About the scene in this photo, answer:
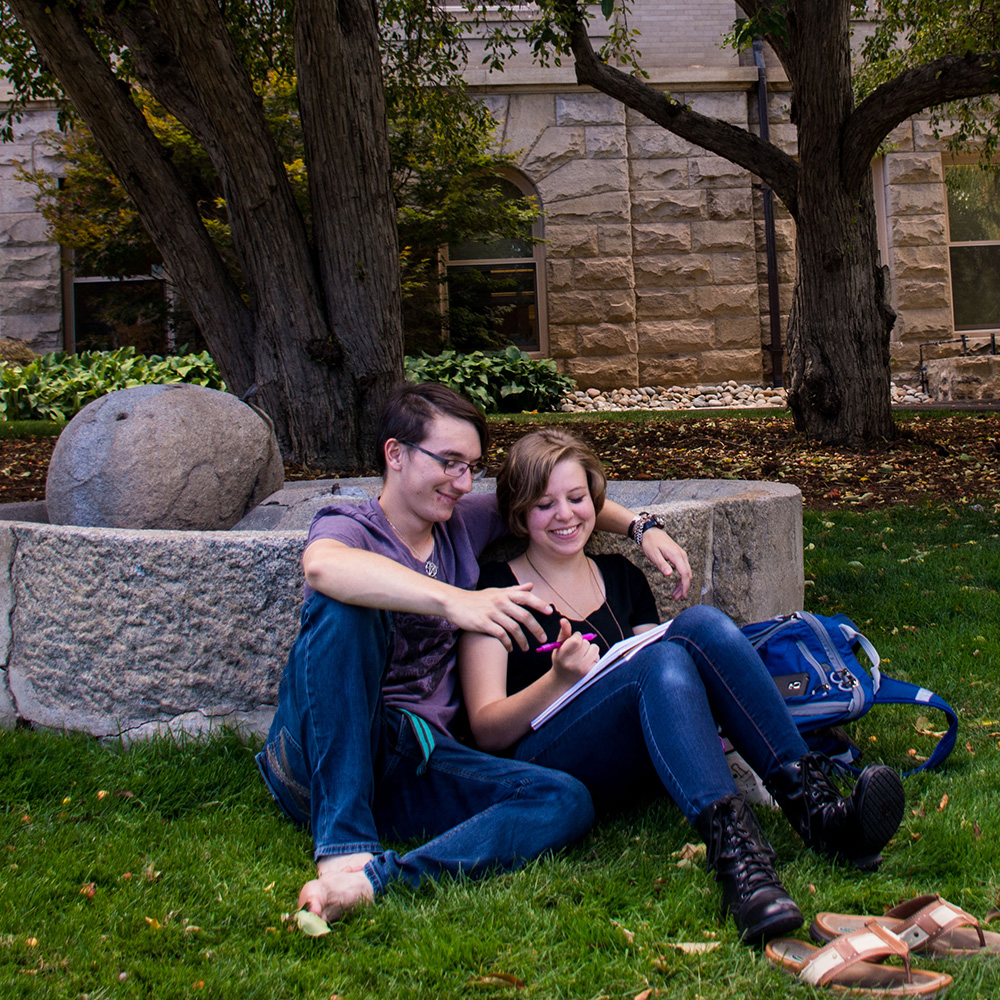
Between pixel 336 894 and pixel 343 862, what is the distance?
10cm

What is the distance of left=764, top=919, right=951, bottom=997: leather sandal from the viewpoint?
68.7 inches

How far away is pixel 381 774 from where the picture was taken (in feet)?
8.02

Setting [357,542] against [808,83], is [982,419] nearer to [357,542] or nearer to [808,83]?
[808,83]

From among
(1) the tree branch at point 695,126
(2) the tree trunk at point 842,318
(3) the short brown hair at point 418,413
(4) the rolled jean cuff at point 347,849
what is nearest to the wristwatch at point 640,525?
(3) the short brown hair at point 418,413

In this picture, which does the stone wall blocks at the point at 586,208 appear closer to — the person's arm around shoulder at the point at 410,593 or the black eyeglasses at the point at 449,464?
the black eyeglasses at the point at 449,464

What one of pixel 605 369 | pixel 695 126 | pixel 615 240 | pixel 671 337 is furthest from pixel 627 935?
pixel 615 240

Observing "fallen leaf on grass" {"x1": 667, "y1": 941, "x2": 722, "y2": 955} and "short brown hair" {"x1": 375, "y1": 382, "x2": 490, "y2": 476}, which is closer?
"fallen leaf on grass" {"x1": 667, "y1": 941, "x2": 722, "y2": 955}

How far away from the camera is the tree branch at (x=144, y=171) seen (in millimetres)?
5508

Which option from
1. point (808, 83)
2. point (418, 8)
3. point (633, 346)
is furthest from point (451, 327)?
point (808, 83)

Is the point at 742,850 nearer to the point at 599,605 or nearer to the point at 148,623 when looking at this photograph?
the point at 599,605

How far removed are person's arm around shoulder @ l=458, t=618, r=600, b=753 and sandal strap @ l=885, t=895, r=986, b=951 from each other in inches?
31.5

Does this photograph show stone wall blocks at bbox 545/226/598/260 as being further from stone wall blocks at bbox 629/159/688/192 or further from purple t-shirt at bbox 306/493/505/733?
purple t-shirt at bbox 306/493/505/733

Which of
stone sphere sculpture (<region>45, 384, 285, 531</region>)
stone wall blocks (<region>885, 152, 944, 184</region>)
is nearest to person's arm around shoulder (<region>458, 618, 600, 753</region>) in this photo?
stone sphere sculpture (<region>45, 384, 285, 531</region>)

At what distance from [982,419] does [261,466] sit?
7117 millimetres
